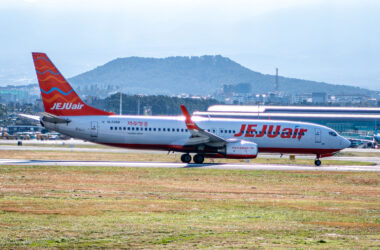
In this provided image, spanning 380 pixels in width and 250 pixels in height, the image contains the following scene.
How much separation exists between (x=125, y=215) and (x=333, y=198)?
1164 centimetres

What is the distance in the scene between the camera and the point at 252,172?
40.9 metres

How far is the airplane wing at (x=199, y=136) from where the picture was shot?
47.3 metres

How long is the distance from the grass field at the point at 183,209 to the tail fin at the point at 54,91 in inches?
349

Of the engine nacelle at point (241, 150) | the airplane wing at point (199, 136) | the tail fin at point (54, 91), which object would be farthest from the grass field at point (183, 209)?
the tail fin at point (54, 91)

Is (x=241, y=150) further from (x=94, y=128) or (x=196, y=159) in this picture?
(x=94, y=128)

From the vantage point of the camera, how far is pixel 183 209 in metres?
24.0

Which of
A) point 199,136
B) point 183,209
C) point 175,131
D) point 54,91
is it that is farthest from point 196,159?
point 183,209

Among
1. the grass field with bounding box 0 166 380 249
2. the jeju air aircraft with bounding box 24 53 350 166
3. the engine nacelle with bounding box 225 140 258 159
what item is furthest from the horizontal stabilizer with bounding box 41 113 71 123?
the engine nacelle with bounding box 225 140 258 159

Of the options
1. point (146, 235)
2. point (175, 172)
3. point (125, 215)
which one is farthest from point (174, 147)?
point (146, 235)

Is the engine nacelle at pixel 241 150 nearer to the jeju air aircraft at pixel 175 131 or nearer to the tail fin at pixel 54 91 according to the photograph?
the jeju air aircraft at pixel 175 131

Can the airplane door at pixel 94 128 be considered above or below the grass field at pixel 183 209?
above

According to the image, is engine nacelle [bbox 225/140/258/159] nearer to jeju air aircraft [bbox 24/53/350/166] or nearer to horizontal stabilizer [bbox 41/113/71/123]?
jeju air aircraft [bbox 24/53/350/166]

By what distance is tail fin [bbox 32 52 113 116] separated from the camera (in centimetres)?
4647

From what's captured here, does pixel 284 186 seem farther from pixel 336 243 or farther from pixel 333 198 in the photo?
pixel 336 243
